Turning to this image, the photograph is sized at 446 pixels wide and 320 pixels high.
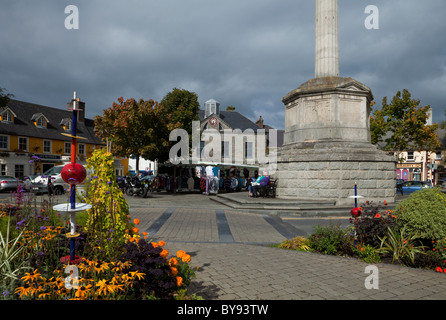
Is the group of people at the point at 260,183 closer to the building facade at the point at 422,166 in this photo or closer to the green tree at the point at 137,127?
the green tree at the point at 137,127

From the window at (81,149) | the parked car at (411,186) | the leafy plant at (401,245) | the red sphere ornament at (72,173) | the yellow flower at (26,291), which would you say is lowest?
the parked car at (411,186)

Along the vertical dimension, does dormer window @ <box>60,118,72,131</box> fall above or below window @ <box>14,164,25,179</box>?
above

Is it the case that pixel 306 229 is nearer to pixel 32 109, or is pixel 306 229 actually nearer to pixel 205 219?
pixel 205 219

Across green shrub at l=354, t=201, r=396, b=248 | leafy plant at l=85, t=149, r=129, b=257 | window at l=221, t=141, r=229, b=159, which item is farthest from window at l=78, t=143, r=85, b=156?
green shrub at l=354, t=201, r=396, b=248

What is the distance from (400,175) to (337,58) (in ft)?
151

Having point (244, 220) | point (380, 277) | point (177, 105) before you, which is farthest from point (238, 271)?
point (177, 105)

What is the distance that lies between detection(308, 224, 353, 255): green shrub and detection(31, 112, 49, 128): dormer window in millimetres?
40996

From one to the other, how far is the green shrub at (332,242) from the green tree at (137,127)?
1531cm

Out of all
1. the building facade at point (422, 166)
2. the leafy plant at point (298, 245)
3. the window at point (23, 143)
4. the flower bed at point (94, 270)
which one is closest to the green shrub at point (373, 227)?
the leafy plant at point (298, 245)

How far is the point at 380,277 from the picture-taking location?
4199 mm

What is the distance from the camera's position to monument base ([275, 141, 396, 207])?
40.3 feet

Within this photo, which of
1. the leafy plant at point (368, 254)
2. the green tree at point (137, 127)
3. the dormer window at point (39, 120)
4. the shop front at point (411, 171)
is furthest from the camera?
the shop front at point (411, 171)

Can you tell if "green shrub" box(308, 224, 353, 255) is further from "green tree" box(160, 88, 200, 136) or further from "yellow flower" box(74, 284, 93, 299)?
"green tree" box(160, 88, 200, 136)

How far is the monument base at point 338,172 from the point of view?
1228 cm
